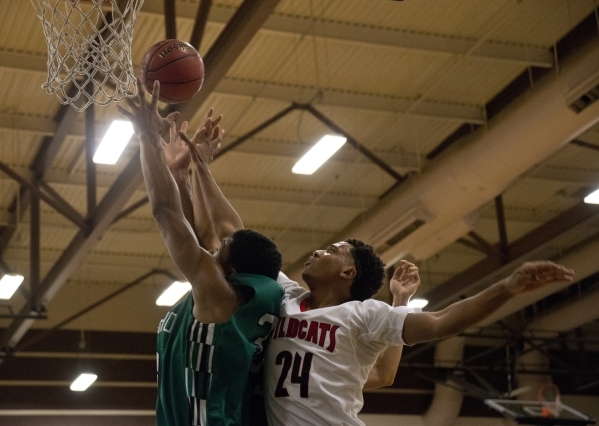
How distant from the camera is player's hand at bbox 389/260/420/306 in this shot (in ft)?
16.8

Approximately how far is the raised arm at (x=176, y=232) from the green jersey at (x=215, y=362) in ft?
0.27

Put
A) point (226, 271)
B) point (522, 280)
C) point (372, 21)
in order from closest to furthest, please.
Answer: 1. point (522, 280)
2. point (226, 271)
3. point (372, 21)

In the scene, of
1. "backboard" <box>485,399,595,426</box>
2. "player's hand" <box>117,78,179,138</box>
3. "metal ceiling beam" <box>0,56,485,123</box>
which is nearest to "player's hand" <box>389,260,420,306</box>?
"player's hand" <box>117,78,179,138</box>

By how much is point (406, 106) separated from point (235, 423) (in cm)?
919

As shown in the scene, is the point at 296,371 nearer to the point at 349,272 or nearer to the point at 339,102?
the point at 349,272

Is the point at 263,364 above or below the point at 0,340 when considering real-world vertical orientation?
A: below

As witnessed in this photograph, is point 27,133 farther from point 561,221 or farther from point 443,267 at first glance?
point 443,267

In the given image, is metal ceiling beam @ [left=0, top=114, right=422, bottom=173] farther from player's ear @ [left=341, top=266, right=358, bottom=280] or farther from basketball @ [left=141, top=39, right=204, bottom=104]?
player's ear @ [left=341, top=266, right=358, bottom=280]

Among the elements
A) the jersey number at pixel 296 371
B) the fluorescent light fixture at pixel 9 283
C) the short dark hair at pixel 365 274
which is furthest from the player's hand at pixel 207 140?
the fluorescent light fixture at pixel 9 283

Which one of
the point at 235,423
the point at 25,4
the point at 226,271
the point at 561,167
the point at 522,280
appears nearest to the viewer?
the point at 522,280

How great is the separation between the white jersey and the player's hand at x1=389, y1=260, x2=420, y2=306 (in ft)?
1.82

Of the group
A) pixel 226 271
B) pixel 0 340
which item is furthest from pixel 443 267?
pixel 226 271

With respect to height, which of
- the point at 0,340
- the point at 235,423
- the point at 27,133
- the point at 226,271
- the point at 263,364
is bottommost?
the point at 235,423

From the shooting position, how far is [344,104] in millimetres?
12719
